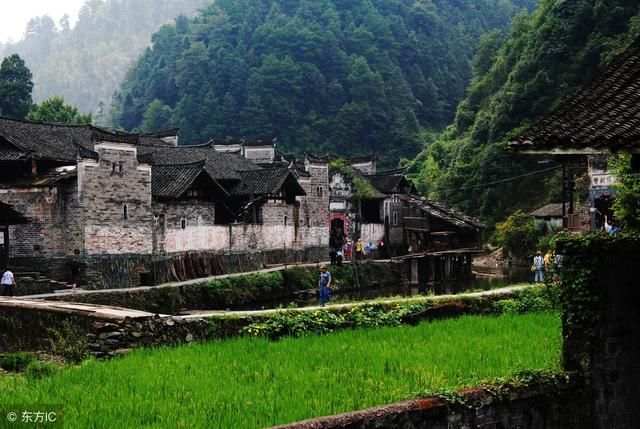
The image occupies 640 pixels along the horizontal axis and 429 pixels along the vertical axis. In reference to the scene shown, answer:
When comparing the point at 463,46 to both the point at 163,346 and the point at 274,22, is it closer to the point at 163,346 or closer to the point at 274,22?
the point at 274,22

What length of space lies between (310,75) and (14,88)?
146ft

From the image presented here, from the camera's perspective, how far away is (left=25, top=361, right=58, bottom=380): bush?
1081 cm

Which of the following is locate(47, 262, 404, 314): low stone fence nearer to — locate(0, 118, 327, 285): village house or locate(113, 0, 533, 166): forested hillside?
locate(0, 118, 327, 285): village house

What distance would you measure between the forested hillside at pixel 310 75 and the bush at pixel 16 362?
79.2 meters

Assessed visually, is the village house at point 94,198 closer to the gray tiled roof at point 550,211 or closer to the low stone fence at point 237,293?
the low stone fence at point 237,293

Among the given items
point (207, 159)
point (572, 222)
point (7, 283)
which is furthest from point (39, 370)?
A: point (207, 159)

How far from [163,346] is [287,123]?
274 ft

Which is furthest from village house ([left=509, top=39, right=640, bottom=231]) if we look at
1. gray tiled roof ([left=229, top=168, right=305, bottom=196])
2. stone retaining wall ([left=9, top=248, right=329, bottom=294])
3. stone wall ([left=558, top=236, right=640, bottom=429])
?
gray tiled roof ([left=229, top=168, right=305, bottom=196])

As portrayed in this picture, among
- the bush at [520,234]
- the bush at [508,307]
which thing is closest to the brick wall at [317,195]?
the bush at [520,234]

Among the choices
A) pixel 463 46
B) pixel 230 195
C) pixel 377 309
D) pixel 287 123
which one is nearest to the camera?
pixel 377 309

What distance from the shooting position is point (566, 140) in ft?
28.9

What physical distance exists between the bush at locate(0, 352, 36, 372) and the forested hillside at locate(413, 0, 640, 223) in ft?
151

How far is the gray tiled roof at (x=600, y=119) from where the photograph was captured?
8461 millimetres

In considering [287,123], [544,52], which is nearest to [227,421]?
[544,52]
